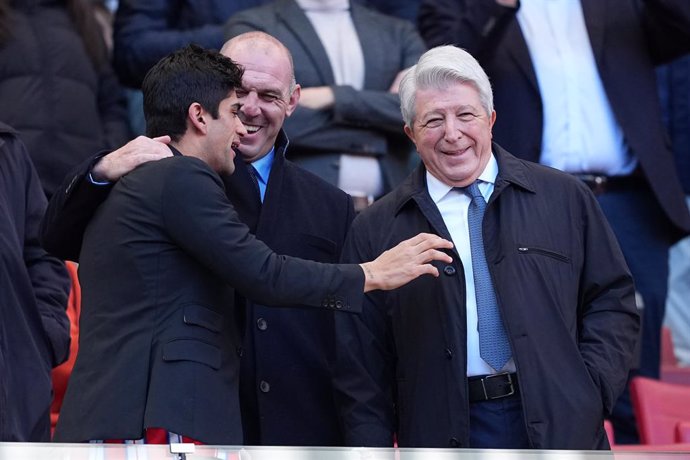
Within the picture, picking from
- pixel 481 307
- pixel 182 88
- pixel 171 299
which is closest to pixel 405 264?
pixel 481 307

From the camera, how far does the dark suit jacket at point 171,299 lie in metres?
3.53

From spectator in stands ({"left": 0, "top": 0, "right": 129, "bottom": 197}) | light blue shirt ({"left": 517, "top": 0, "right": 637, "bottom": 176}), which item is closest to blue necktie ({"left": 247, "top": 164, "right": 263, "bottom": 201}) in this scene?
spectator in stands ({"left": 0, "top": 0, "right": 129, "bottom": 197})

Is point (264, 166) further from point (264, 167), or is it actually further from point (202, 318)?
point (202, 318)

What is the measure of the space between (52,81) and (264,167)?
66.7 inches

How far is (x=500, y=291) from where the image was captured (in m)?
3.94

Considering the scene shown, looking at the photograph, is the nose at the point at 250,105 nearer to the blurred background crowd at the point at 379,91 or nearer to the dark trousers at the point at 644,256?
the blurred background crowd at the point at 379,91

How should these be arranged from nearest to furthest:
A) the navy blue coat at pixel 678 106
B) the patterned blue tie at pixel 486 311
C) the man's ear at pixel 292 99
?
the patterned blue tie at pixel 486 311, the man's ear at pixel 292 99, the navy blue coat at pixel 678 106

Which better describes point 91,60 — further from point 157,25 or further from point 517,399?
point 517,399

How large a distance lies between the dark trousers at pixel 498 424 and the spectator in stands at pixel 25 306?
1371mm

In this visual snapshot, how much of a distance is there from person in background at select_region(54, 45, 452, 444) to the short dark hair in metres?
0.11

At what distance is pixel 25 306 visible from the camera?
4.46m

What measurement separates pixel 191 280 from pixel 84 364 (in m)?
0.34

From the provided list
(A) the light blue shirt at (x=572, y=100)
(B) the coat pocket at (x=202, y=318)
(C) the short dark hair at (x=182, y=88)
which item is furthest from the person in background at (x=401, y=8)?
(B) the coat pocket at (x=202, y=318)

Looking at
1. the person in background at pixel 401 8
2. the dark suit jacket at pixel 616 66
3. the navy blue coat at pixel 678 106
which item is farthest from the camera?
the person in background at pixel 401 8
